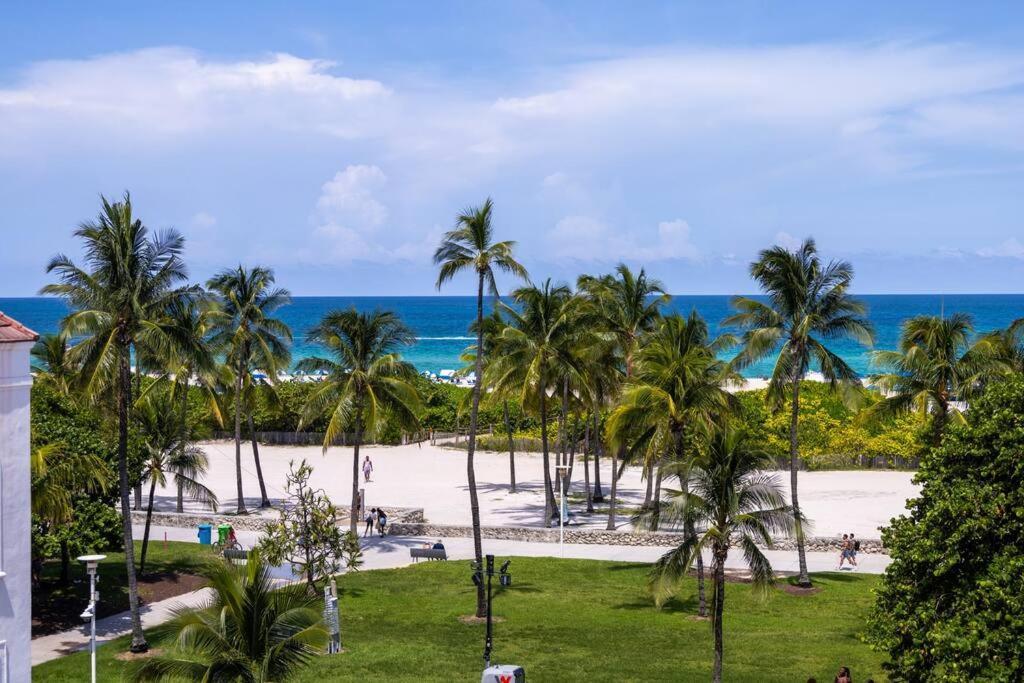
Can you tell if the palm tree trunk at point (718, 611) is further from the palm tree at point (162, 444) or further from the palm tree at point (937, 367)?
the palm tree at point (162, 444)

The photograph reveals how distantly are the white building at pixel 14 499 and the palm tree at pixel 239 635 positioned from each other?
2110 mm

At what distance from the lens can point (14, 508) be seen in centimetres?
1700

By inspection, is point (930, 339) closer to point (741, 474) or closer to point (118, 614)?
point (741, 474)

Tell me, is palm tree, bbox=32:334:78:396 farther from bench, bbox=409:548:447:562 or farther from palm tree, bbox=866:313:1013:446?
palm tree, bbox=866:313:1013:446

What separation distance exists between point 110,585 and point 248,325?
1317 centimetres

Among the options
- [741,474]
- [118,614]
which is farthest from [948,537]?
[118,614]

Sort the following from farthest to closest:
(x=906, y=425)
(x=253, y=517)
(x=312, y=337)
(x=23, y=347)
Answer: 1. (x=906, y=425)
2. (x=253, y=517)
3. (x=312, y=337)
4. (x=23, y=347)

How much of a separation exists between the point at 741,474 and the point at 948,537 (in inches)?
180

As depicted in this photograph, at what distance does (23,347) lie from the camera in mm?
16953

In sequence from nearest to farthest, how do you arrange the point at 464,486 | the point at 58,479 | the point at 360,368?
1. the point at 58,479
2. the point at 360,368
3. the point at 464,486

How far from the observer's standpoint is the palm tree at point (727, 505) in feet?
73.4

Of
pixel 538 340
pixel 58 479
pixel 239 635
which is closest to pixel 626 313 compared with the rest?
pixel 538 340

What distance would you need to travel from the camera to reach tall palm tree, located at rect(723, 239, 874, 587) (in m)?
33.2

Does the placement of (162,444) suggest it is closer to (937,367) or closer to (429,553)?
(429,553)
